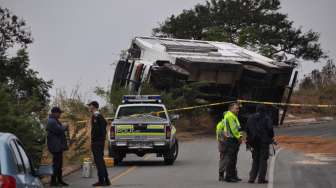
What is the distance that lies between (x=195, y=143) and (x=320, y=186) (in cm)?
1703

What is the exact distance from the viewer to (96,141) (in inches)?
701

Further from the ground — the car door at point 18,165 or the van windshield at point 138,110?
the car door at point 18,165

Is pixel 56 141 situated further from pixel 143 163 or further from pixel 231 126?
pixel 143 163

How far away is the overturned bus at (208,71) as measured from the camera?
118 feet

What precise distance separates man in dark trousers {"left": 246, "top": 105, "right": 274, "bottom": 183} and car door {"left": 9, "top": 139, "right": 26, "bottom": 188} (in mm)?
9511

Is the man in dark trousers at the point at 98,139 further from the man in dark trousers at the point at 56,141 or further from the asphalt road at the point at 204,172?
the man in dark trousers at the point at 56,141

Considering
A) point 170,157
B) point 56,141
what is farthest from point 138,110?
point 56,141

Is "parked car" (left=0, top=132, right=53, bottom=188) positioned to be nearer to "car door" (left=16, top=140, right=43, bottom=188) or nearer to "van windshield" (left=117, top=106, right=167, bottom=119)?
"car door" (left=16, top=140, right=43, bottom=188)

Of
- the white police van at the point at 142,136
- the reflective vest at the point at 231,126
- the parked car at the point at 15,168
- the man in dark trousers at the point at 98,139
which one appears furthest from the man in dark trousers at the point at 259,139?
the parked car at the point at 15,168

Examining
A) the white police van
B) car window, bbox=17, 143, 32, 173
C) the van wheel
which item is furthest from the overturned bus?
car window, bbox=17, 143, 32, 173

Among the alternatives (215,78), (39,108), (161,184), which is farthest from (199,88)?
(161,184)

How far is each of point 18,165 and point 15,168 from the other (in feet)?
1.31

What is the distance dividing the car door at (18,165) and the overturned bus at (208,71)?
26605 mm

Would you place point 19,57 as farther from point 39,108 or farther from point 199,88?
point 199,88
